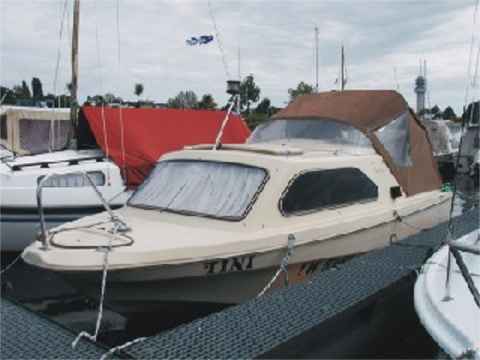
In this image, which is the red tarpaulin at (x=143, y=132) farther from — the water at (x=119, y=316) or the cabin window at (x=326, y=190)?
the cabin window at (x=326, y=190)

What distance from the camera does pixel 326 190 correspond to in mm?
5594

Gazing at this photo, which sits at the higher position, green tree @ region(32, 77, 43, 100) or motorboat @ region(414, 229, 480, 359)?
green tree @ region(32, 77, 43, 100)

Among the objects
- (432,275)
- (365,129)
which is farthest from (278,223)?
(365,129)

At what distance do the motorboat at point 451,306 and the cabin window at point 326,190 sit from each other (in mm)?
1621

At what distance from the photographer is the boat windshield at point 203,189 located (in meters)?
5.05

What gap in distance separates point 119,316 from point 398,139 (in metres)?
4.27

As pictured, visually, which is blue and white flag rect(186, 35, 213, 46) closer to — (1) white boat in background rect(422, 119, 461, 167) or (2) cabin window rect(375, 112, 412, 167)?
(2) cabin window rect(375, 112, 412, 167)

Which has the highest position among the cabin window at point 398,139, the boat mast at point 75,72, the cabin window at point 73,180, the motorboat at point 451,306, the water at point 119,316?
the boat mast at point 75,72

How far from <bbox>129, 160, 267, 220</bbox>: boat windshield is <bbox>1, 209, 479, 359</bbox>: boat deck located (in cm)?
117

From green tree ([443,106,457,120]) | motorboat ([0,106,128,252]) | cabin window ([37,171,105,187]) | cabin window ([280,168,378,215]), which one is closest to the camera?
cabin window ([280,168,378,215])

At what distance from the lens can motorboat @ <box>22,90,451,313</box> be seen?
4.40 metres

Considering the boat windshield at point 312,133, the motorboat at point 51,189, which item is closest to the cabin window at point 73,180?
the motorboat at point 51,189

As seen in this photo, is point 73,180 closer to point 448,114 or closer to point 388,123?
point 388,123

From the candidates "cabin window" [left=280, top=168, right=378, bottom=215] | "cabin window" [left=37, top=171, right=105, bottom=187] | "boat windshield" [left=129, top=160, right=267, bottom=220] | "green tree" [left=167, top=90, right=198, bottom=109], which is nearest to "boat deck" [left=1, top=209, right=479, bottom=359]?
"cabin window" [left=280, top=168, right=378, bottom=215]
